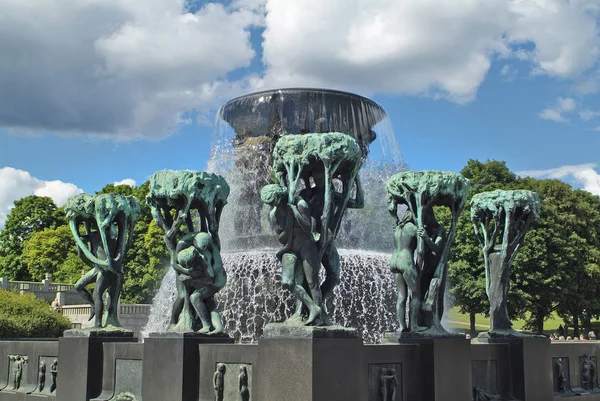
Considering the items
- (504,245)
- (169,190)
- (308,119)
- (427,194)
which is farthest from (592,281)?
(169,190)

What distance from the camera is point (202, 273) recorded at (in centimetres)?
1048

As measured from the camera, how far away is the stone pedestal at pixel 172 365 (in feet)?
31.8

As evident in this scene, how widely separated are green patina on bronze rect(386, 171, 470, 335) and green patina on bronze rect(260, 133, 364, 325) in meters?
1.24

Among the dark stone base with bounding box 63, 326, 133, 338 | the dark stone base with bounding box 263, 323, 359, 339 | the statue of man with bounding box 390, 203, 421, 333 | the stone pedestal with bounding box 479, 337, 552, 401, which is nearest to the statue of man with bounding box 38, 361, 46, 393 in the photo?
the dark stone base with bounding box 63, 326, 133, 338

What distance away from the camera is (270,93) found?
1964 cm

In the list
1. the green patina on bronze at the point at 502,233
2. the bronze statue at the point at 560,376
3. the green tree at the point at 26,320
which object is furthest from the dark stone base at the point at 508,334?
the green tree at the point at 26,320

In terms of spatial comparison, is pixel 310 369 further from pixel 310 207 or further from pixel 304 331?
pixel 310 207

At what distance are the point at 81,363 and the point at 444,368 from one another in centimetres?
564

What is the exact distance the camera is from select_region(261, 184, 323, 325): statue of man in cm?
898

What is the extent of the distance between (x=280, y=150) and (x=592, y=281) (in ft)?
99.2

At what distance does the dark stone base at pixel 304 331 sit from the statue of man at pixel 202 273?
194 cm

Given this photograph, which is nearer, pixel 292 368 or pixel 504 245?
pixel 292 368

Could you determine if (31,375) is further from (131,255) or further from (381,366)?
(131,255)

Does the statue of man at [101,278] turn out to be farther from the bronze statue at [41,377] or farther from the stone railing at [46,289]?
the stone railing at [46,289]
